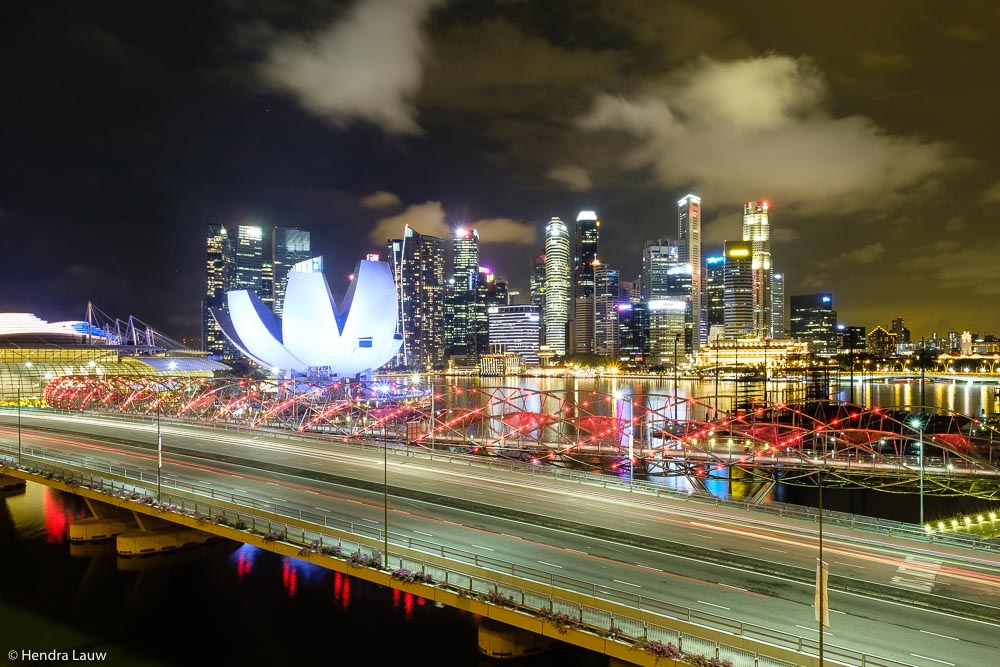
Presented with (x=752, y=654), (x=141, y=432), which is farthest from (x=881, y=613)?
(x=141, y=432)

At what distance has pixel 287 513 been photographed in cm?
2111

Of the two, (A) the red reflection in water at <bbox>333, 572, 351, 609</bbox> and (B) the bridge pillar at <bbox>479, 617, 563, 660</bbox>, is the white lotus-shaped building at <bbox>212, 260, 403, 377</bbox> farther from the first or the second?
(B) the bridge pillar at <bbox>479, 617, 563, 660</bbox>

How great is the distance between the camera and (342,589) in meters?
24.5

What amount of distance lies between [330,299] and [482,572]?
53.4 meters

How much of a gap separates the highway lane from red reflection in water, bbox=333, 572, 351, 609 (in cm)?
375

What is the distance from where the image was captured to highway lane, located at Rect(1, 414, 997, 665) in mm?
12547

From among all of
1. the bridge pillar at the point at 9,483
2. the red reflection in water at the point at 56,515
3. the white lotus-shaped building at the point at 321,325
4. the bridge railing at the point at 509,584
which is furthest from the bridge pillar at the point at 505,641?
the white lotus-shaped building at the point at 321,325

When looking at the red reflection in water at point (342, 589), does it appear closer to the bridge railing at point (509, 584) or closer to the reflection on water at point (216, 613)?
the reflection on water at point (216, 613)

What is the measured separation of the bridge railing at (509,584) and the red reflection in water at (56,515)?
9333 millimetres

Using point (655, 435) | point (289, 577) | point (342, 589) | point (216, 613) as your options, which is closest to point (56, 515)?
point (289, 577)

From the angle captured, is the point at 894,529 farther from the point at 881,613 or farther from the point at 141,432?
the point at 141,432

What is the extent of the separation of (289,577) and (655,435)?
34391 mm

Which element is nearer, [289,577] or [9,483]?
[289,577]

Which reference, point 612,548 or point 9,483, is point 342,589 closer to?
point 612,548
